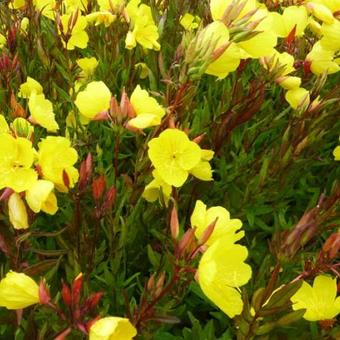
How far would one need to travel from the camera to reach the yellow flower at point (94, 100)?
4.54ft

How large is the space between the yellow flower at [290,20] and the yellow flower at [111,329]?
1182 millimetres

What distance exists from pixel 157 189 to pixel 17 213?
0.41 m

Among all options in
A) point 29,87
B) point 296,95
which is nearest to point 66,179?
point 29,87

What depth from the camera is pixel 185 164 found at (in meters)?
1.33

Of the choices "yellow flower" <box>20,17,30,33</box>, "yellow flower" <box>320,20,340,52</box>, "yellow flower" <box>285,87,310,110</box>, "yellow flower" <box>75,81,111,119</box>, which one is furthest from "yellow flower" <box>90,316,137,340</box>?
"yellow flower" <box>20,17,30,33</box>

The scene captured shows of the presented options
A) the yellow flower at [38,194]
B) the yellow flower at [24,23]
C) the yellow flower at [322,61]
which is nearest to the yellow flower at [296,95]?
the yellow flower at [322,61]

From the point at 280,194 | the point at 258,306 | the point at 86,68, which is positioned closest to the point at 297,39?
the point at 280,194

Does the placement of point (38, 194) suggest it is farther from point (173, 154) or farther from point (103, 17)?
point (103, 17)

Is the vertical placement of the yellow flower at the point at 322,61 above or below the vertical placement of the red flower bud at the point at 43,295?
above

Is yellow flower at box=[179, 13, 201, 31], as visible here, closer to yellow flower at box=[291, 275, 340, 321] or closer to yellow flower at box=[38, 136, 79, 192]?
yellow flower at box=[38, 136, 79, 192]

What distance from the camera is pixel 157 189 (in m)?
1.44

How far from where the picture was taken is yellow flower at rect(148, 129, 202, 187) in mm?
1272

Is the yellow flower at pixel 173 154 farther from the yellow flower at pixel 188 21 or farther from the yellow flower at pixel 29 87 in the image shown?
the yellow flower at pixel 188 21

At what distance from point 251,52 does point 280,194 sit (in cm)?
59
